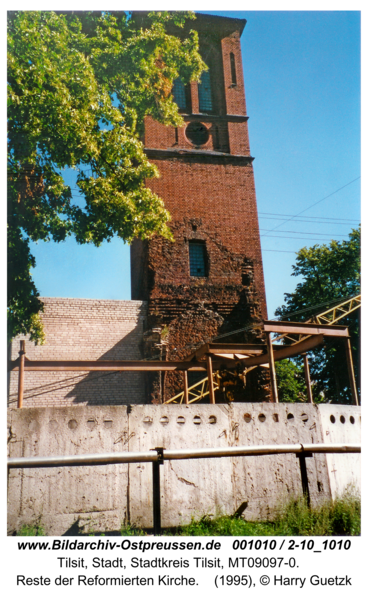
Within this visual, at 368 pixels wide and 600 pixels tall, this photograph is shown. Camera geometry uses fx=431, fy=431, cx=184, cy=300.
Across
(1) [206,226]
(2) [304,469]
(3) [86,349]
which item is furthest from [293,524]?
(1) [206,226]

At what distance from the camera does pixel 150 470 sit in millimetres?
6289

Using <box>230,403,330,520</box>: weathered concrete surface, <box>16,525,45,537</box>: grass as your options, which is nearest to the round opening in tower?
<box>230,403,330,520</box>: weathered concrete surface

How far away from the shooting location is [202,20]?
17703 mm

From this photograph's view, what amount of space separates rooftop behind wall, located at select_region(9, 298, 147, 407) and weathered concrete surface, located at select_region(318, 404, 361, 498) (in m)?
7.10

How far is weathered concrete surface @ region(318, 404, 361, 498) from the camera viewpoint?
727 cm

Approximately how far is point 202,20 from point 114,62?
8.27 meters

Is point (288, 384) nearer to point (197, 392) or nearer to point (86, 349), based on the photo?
point (197, 392)

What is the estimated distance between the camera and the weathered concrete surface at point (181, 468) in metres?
Result: 6.14

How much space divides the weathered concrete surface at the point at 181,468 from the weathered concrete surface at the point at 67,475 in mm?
208

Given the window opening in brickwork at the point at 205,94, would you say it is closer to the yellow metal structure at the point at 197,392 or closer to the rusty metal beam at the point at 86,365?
the yellow metal structure at the point at 197,392

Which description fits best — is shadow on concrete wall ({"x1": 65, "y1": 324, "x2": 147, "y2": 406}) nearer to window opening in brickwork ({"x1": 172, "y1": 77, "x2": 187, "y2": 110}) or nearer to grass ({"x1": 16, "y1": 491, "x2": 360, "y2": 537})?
grass ({"x1": 16, "y1": 491, "x2": 360, "y2": 537})

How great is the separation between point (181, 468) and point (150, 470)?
46 cm

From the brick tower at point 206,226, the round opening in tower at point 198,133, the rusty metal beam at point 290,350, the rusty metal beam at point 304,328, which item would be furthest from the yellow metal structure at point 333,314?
the round opening in tower at point 198,133
